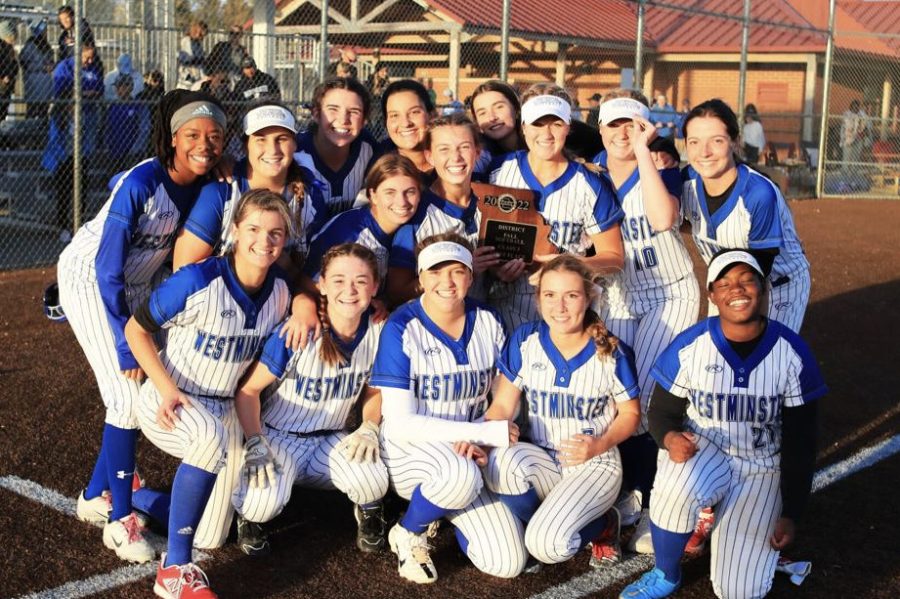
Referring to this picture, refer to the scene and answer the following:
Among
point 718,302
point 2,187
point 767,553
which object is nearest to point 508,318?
point 718,302

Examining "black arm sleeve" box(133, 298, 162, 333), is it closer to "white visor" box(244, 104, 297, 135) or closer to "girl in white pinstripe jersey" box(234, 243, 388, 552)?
"girl in white pinstripe jersey" box(234, 243, 388, 552)

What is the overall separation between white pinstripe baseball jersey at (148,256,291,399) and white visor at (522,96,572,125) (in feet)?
4.02

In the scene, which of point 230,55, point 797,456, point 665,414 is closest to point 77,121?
point 230,55

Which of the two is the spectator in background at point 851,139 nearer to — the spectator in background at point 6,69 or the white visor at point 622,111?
the spectator in background at point 6,69

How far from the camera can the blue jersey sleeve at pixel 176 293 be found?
3775 mm

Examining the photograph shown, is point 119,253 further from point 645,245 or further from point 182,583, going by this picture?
point 645,245

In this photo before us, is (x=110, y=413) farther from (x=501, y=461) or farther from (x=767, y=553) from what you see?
(x=767, y=553)

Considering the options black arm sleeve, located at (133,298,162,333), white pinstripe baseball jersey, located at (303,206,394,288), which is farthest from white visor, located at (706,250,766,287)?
black arm sleeve, located at (133,298,162,333)

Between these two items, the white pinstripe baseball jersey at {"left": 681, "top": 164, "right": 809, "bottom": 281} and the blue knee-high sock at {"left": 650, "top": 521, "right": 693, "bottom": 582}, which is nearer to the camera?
the blue knee-high sock at {"left": 650, "top": 521, "right": 693, "bottom": 582}

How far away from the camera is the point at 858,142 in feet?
64.8

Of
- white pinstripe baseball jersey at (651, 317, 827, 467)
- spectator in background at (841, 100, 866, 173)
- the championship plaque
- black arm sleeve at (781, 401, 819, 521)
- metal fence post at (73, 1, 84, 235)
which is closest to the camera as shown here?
black arm sleeve at (781, 401, 819, 521)

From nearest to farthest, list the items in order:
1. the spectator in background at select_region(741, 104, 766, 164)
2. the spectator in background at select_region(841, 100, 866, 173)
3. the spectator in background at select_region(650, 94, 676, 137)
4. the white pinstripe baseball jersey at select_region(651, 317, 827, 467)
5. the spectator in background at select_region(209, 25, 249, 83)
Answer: the white pinstripe baseball jersey at select_region(651, 317, 827, 467) → the spectator in background at select_region(209, 25, 249, 83) → the spectator in background at select_region(650, 94, 676, 137) → the spectator in background at select_region(741, 104, 766, 164) → the spectator in background at select_region(841, 100, 866, 173)

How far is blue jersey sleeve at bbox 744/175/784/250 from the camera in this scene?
13.8 ft

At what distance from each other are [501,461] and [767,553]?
3.19 ft
